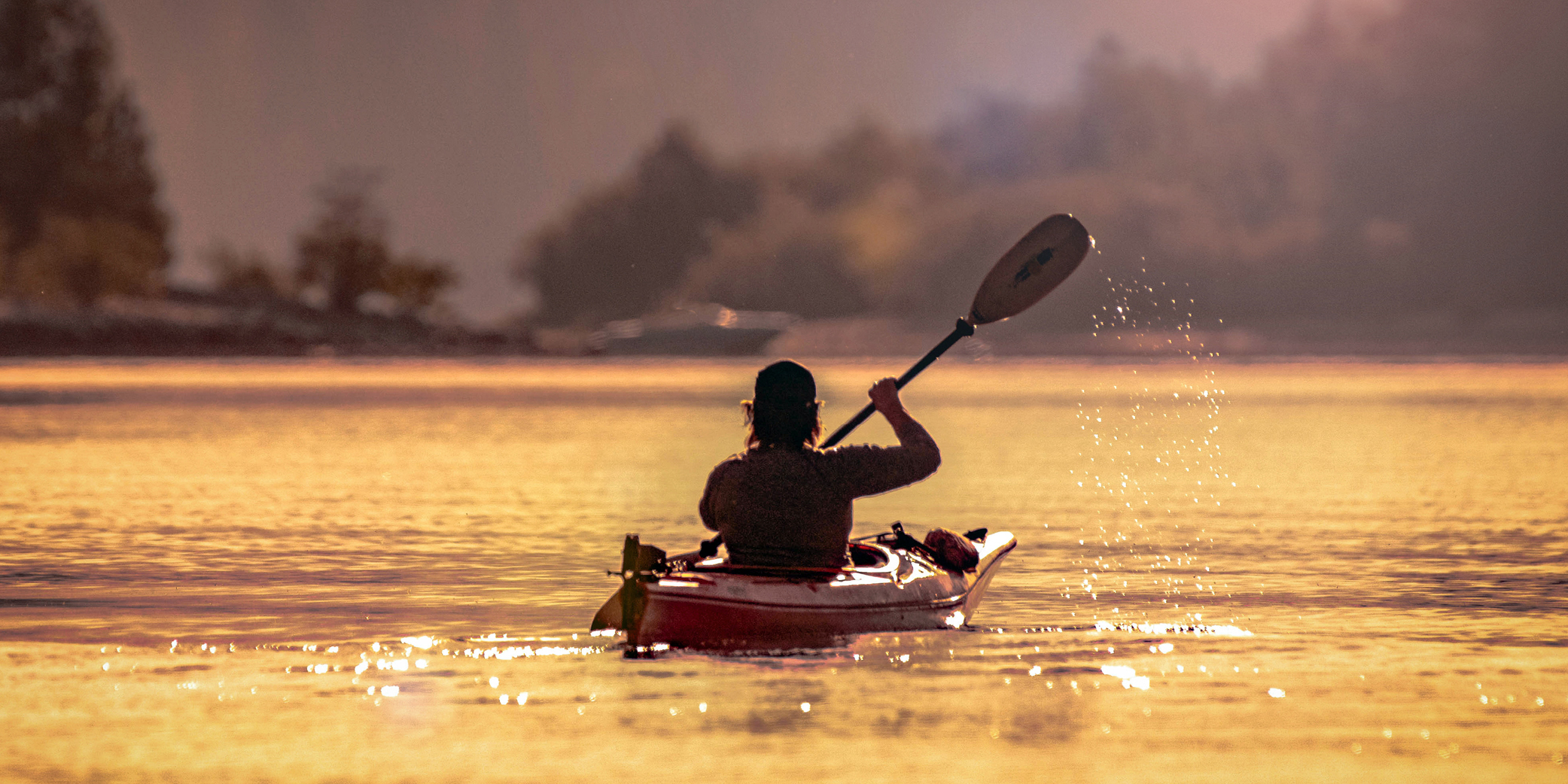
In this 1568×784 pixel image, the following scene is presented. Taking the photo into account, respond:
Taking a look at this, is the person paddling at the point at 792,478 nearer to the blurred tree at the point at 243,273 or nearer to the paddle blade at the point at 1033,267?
the paddle blade at the point at 1033,267

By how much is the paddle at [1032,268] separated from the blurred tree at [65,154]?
6297 cm

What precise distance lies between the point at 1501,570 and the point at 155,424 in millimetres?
21039

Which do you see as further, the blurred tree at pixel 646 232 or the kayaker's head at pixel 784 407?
the blurred tree at pixel 646 232

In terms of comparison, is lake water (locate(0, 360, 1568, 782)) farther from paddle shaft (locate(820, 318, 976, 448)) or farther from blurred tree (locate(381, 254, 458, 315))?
blurred tree (locate(381, 254, 458, 315))

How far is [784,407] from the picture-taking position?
849 centimetres

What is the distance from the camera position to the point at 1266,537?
1416 cm

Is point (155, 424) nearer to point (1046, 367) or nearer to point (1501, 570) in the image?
point (1501, 570)

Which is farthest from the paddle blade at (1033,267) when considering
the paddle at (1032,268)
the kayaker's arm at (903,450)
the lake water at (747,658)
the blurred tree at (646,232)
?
the blurred tree at (646,232)

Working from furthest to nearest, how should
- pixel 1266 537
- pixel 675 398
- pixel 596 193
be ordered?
pixel 596 193, pixel 675 398, pixel 1266 537

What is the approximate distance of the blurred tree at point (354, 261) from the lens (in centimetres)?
7538

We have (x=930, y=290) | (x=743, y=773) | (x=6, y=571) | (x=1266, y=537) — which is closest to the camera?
(x=743, y=773)

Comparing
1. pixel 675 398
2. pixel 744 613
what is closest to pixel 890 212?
pixel 675 398

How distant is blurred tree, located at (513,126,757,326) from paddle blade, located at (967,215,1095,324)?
84.6m

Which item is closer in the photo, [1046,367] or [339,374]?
[339,374]
